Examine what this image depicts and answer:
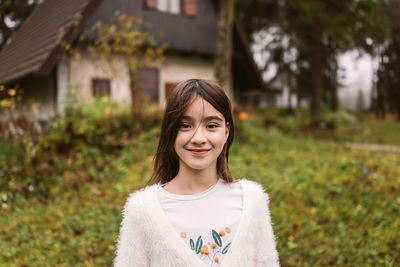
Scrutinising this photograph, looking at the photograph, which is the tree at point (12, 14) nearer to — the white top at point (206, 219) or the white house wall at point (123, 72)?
the white house wall at point (123, 72)

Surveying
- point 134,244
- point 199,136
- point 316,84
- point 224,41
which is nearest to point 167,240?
point 134,244

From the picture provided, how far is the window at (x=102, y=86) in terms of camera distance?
1010cm

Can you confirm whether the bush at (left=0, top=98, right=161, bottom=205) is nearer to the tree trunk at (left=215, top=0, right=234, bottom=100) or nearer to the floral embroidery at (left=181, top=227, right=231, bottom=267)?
the tree trunk at (left=215, top=0, right=234, bottom=100)

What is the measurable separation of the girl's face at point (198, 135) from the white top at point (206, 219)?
0.56 ft

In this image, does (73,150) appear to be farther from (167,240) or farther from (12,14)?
(12,14)

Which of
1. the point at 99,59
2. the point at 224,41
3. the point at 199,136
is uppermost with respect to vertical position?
the point at 224,41

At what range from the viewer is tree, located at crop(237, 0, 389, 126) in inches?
468

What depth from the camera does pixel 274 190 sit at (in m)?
5.22

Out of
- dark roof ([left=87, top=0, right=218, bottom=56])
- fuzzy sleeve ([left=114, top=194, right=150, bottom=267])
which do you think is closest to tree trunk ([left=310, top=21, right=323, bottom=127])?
dark roof ([left=87, top=0, right=218, bottom=56])

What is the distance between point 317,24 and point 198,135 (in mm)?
12884

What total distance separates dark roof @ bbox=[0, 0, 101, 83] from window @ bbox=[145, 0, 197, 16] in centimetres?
251

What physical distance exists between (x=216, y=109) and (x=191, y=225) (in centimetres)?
56

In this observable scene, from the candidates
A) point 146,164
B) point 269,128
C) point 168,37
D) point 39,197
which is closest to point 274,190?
point 146,164

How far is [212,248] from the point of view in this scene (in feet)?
5.23
